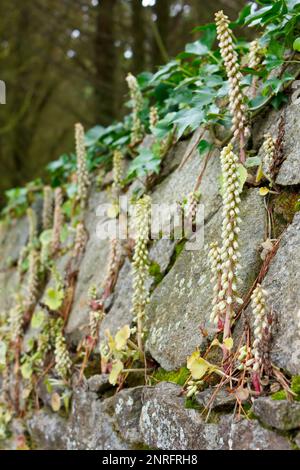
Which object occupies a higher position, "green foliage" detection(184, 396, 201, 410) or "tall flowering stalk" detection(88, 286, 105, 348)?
"tall flowering stalk" detection(88, 286, 105, 348)

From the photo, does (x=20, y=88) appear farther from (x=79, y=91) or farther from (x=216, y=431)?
(x=216, y=431)

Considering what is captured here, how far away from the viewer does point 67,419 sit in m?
2.52

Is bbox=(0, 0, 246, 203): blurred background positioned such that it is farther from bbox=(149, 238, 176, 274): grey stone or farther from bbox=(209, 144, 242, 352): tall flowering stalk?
bbox=(209, 144, 242, 352): tall flowering stalk

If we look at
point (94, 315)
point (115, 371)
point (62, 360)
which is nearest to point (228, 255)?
point (115, 371)

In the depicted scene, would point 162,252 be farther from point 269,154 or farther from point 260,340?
point 260,340

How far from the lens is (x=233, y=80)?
2.07 meters

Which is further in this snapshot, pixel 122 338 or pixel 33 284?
pixel 33 284

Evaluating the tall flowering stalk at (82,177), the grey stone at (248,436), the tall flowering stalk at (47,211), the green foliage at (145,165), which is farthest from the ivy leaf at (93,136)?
the grey stone at (248,436)

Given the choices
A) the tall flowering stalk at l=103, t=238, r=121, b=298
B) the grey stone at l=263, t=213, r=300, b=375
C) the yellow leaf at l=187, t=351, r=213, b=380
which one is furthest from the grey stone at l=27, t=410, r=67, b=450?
the grey stone at l=263, t=213, r=300, b=375

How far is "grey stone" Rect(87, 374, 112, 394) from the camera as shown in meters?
2.24

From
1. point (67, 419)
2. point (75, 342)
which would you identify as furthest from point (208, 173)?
point (67, 419)

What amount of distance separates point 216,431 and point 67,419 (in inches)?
44.8

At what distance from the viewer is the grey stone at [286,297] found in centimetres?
154

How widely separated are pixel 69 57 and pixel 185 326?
5701 mm
